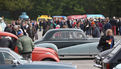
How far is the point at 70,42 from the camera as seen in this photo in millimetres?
19000

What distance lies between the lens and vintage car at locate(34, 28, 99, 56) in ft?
61.5

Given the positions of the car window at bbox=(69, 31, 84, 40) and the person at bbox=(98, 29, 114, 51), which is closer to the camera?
the person at bbox=(98, 29, 114, 51)

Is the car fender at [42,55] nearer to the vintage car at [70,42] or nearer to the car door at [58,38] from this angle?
the vintage car at [70,42]

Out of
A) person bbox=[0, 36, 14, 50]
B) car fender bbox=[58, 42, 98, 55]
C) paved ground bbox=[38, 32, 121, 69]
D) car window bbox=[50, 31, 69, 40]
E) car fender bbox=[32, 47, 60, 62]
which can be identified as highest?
person bbox=[0, 36, 14, 50]

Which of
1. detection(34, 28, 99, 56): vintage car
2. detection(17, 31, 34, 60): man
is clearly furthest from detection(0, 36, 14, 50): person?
detection(34, 28, 99, 56): vintage car

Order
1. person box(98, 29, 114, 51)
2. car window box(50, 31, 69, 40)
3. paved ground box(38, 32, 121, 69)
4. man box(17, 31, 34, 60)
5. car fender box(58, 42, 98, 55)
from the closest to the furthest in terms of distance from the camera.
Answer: man box(17, 31, 34, 60)
person box(98, 29, 114, 51)
paved ground box(38, 32, 121, 69)
car fender box(58, 42, 98, 55)
car window box(50, 31, 69, 40)

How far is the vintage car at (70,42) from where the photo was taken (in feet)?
61.5

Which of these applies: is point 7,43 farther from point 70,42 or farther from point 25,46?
point 70,42

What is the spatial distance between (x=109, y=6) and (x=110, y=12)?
2054 mm

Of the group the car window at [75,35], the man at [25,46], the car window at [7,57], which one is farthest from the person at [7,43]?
the car window at [75,35]

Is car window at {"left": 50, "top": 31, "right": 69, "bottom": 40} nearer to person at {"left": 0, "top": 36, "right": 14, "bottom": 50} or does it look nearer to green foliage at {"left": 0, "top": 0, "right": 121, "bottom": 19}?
person at {"left": 0, "top": 36, "right": 14, "bottom": 50}

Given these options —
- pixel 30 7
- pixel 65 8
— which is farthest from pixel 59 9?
pixel 30 7

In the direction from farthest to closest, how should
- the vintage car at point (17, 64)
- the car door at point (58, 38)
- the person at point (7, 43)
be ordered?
1. the car door at point (58, 38)
2. the person at point (7, 43)
3. the vintage car at point (17, 64)

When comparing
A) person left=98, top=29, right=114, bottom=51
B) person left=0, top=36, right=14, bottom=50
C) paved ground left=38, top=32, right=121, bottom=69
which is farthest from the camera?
paved ground left=38, top=32, right=121, bottom=69
